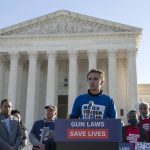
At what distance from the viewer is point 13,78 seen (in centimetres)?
4234

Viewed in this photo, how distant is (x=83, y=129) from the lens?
3.53 m

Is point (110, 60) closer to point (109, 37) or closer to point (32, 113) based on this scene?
point (109, 37)

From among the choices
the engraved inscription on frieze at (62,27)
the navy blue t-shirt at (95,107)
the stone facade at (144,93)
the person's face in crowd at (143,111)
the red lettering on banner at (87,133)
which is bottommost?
the red lettering on banner at (87,133)

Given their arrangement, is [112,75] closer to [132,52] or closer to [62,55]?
Answer: [132,52]

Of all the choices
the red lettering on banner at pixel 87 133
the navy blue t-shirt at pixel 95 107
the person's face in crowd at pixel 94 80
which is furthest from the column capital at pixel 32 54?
the red lettering on banner at pixel 87 133

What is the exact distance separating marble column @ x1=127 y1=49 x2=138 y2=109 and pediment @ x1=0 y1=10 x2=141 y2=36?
4316 mm

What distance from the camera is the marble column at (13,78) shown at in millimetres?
41375

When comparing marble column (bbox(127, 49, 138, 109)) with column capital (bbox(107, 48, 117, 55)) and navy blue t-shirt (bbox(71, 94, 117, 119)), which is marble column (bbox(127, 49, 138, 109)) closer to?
column capital (bbox(107, 48, 117, 55))

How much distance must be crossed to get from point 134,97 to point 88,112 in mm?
35408

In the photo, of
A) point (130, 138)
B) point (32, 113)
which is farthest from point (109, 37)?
point (130, 138)

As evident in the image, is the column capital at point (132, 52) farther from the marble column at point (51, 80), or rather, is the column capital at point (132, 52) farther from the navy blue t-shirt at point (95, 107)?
the navy blue t-shirt at point (95, 107)

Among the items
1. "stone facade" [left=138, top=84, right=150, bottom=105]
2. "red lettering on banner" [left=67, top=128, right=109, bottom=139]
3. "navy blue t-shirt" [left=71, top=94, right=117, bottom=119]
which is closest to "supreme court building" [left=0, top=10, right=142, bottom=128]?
"stone facade" [left=138, top=84, right=150, bottom=105]

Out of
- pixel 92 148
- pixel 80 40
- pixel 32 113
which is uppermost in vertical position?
pixel 80 40

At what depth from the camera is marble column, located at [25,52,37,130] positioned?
4063cm
